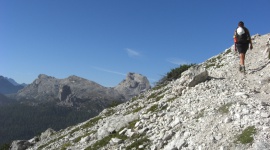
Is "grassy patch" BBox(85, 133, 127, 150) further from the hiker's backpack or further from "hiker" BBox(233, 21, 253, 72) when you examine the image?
the hiker's backpack

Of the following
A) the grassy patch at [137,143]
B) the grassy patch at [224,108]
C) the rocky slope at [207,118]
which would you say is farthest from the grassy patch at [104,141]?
the grassy patch at [224,108]

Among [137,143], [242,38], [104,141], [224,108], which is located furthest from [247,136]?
[242,38]

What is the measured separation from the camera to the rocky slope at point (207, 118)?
1469cm

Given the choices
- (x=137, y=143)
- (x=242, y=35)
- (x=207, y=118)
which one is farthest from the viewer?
(x=242, y=35)

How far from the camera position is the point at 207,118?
1730cm

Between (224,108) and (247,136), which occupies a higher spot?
(224,108)

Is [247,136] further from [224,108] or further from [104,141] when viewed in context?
[104,141]

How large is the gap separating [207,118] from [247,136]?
347 cm

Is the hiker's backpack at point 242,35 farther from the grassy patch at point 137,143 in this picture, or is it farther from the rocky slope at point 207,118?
the grassy patch at point 137,143

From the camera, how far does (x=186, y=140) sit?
16.0m

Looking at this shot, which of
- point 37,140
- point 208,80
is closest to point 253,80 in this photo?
point 208,80

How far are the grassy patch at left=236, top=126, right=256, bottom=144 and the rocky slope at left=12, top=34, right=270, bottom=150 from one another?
0.02m

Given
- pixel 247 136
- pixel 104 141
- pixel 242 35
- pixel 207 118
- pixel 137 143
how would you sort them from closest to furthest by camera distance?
1. pixel 247 136
2. pixel 207 118
3. pixel 137 143
4. pixel 104 141
5. pixel 242 35

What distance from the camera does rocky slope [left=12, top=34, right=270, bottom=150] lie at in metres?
14.7
